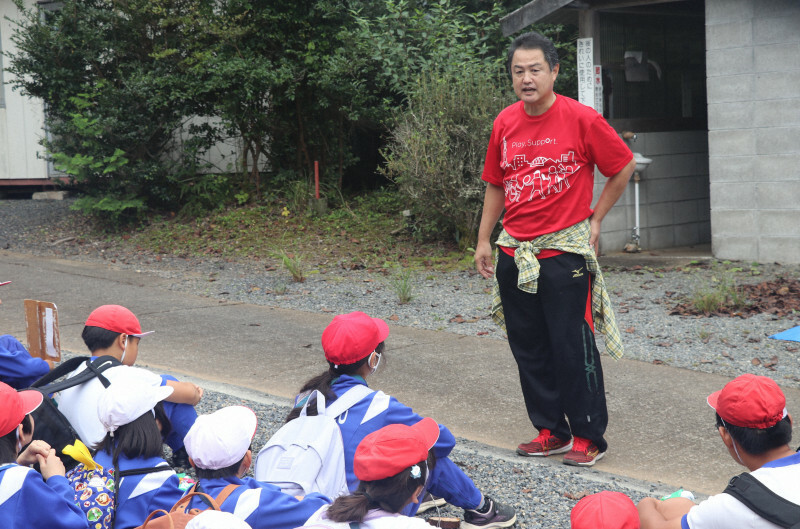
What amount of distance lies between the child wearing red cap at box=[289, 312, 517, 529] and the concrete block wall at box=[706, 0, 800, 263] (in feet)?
22.8

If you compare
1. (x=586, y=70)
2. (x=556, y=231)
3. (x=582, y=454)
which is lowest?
(x=582, y=454)

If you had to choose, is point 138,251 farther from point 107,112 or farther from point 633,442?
point 633,442

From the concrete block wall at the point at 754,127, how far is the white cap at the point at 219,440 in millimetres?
7908

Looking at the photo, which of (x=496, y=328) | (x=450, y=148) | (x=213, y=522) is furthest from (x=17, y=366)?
(x=450, y=148)

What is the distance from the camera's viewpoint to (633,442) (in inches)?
176

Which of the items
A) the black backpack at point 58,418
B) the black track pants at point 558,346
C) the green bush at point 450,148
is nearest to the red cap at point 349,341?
the black backpack at point 58,418

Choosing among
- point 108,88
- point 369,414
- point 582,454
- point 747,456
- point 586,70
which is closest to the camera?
point 747,456

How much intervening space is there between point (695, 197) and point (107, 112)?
846 centimetres

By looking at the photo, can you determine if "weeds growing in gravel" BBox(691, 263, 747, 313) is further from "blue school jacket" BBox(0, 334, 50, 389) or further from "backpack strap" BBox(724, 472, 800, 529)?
"blue school jacket" BBox(0, 334, 50, 389)

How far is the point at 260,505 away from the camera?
2.84 m

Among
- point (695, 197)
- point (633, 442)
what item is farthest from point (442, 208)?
point (633, 442)

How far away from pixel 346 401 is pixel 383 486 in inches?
30.0

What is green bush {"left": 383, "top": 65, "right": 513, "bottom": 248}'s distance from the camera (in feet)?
33.6

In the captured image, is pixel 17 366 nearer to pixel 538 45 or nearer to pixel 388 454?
pixel 388 454
